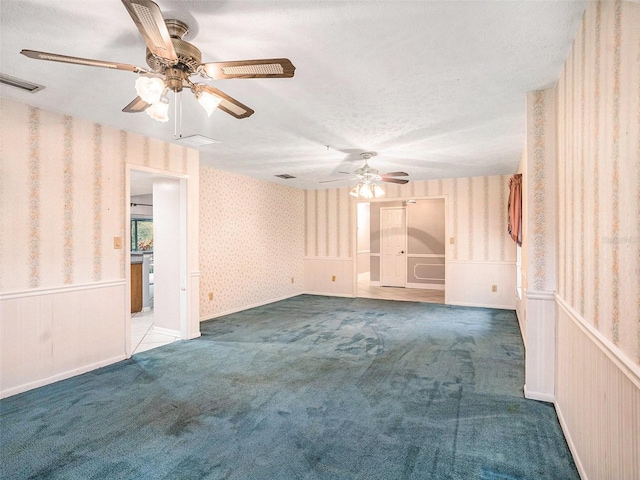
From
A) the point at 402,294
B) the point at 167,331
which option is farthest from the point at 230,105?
the point at 402,294

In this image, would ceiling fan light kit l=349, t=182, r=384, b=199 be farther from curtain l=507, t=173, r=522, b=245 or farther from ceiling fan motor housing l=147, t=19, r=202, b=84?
ceiling fan motor housing l=147, t=19, r=202, b=84

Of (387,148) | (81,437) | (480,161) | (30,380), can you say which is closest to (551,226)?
(387,148)

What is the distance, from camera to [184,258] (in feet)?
14.5

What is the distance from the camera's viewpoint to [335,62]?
7.50 ft

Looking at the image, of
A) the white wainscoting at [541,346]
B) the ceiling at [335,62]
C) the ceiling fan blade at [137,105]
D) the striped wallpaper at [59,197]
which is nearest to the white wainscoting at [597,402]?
the white wainscoting at [541,346]

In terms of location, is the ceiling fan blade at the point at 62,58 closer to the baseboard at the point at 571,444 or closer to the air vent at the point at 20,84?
the air vent at the point at 20,84

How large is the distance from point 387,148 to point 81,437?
4.10 meters

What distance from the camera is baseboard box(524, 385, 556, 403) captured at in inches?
105

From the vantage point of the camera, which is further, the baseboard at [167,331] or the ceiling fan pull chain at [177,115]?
the baseboard at [167,331]

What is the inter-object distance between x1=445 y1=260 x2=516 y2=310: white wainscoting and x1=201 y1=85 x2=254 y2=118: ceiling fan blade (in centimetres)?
553

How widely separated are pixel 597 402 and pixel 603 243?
749 mm

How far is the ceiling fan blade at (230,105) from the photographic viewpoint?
1.99 metres

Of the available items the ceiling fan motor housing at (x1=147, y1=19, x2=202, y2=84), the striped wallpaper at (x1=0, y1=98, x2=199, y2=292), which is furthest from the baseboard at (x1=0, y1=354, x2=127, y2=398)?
the ceiling fan motor housing at (x1=147, y1=19, x2=202, y2=84)

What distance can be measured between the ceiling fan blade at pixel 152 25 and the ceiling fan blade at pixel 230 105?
28 centimetres
